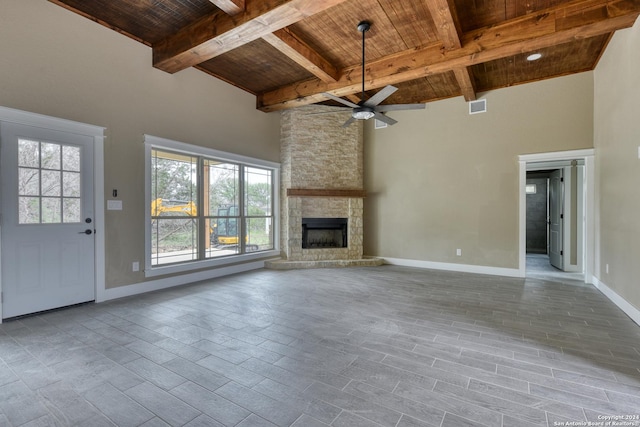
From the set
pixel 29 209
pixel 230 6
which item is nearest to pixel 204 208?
pixel 29 209

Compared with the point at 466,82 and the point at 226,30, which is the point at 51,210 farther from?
the point at 466,82

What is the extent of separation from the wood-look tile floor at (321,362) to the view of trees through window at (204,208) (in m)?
1.15

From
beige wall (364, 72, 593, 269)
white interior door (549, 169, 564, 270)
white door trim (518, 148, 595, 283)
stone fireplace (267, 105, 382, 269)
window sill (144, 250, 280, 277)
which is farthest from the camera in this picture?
stone fireplace (267, 105, 382, 269)

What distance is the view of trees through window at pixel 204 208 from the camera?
455cm

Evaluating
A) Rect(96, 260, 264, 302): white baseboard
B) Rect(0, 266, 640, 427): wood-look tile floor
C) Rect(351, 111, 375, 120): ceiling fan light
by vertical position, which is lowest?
Rect(0, 266, 640, 427): wood-look tile floor

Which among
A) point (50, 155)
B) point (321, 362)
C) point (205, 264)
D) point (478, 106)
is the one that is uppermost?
point (478, 106)

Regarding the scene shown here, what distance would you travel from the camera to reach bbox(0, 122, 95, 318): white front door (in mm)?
3117

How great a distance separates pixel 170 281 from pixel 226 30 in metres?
3.58

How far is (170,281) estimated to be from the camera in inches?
179

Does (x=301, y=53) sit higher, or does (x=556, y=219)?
(x=301, y=53)

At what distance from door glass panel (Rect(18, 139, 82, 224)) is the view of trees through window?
96 cm

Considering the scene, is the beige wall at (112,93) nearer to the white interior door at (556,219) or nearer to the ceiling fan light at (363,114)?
the ceiling fan light at (363,114)

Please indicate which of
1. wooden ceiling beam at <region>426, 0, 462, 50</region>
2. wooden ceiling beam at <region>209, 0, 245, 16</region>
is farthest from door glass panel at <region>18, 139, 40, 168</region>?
wooden ceiling beam at <region>426, 0, 462, 50</region>

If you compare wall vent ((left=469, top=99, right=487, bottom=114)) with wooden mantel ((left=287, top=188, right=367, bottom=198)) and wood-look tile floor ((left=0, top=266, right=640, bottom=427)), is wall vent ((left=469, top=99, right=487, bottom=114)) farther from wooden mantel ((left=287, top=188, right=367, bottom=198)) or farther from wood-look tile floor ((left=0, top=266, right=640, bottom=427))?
wood-look tile floor ((left=0, top=266, right=640, bottom=427))
